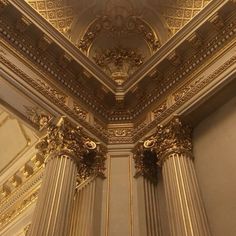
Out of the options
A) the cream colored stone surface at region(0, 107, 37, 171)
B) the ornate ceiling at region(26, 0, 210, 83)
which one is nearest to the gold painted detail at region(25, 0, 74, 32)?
the ornate ceiling at region(26, 0, 210, 83)

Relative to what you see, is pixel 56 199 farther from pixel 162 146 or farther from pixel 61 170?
pixel 162 146

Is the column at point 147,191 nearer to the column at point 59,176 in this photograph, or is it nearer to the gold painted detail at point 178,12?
the column at point 59,176

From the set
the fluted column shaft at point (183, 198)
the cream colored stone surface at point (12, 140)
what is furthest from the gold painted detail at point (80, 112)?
the cream colored stone surface at point (12, 140)

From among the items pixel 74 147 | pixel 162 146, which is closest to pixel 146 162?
pixel 162 146

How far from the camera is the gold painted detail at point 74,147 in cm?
682

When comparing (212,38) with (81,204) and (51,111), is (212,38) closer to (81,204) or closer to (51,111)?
(51,111)

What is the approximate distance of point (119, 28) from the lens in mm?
9914

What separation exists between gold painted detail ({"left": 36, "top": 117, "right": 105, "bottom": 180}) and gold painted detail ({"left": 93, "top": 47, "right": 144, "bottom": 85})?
279 centimetres

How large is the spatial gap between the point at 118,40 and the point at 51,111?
3.57 metres

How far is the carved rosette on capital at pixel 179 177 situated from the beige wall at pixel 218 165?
159mm

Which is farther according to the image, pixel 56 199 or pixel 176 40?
pixel 176 40

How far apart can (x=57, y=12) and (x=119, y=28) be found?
62.7 inches

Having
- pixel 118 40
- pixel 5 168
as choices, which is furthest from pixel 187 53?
pixel 5 168

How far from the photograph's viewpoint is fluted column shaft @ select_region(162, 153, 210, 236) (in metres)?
5.69
